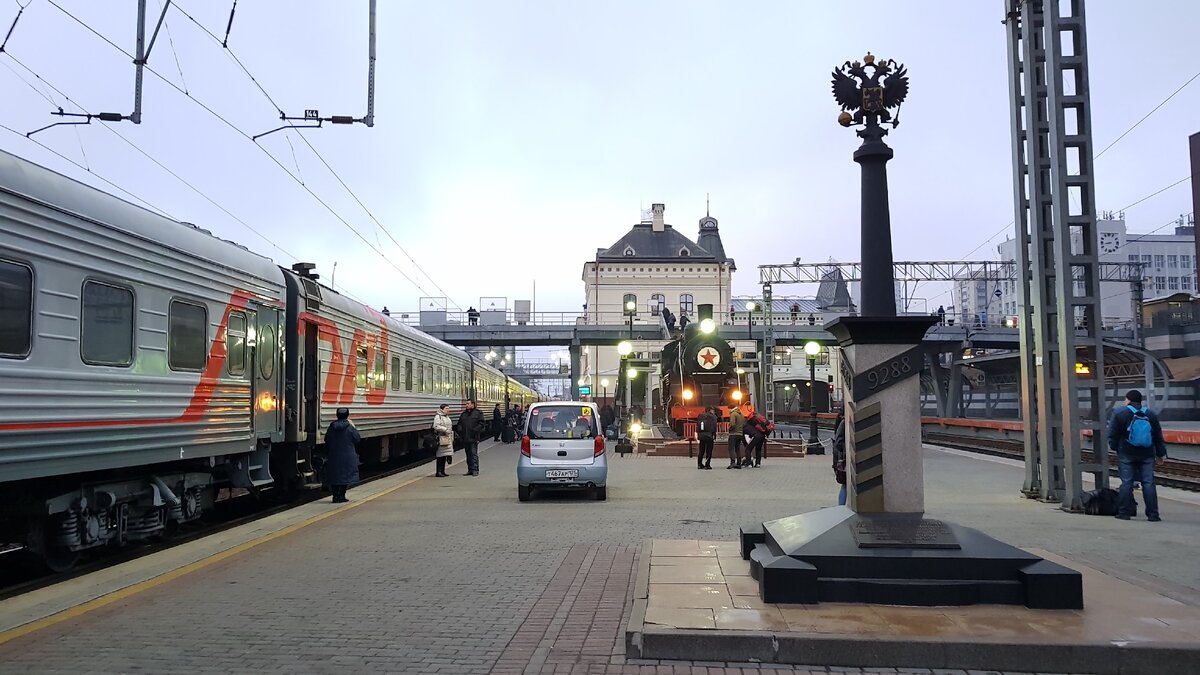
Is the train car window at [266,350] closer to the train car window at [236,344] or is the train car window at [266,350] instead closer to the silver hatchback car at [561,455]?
the train car window at [236,344]

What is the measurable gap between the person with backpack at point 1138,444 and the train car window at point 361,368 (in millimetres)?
12042

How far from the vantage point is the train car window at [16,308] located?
7.00 metres

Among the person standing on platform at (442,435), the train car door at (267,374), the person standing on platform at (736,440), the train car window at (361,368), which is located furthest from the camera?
the person standing on platform at (736,440)

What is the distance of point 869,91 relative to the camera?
26.0 feet

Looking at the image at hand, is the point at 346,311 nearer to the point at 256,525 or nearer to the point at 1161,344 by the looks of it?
the point at 256,525

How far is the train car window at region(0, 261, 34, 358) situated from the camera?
7000 mm

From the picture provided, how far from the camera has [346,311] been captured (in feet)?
53.7

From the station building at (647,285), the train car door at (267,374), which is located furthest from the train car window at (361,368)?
the station building at (647,285)

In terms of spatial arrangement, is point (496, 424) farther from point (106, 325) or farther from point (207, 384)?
point (106, 325)

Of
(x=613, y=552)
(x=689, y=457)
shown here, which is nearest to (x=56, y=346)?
(x=613, y=552)

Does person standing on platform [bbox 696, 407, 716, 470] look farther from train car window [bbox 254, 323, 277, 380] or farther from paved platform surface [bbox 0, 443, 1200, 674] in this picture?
train car window [bbox 254, 323, 277, 380]

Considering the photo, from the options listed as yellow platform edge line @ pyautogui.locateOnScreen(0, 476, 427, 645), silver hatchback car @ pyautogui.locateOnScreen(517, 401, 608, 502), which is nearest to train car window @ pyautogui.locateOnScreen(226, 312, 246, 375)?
yellow platform edge line @ pyautogui.locateOnScreen(0, 476, 427, 645)

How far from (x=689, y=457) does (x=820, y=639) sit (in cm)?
1983

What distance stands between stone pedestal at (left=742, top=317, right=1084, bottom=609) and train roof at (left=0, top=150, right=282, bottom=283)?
644 centimetres
